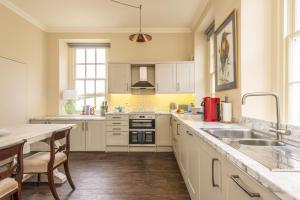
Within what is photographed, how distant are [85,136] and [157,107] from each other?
6.14 feet

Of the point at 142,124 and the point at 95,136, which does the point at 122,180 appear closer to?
the point at 142,124

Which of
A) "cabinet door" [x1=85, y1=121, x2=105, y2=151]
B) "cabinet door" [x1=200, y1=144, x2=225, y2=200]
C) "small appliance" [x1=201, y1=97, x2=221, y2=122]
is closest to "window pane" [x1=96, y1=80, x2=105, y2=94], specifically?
"cabinet door" [x1=85, y1=121, x2=105, y2=151]

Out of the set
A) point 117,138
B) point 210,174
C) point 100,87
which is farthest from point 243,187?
point 100,87

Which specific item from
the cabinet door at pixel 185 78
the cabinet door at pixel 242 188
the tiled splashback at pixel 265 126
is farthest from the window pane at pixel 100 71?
the cabinet door at pixel 242 188

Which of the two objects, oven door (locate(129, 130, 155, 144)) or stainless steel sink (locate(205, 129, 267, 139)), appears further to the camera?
oven door (locate(129, 130, 155, 144))

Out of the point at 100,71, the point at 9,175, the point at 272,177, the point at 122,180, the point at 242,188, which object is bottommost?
the point at 122,180

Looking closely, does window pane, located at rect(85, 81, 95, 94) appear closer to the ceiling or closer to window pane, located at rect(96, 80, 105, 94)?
window pane, located at rect(96, 80, 105, 94)

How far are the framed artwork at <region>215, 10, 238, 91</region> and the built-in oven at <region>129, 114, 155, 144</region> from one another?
1978 mm

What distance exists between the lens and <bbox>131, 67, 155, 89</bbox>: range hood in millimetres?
5244

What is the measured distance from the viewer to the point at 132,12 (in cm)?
449

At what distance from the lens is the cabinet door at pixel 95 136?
197 inches

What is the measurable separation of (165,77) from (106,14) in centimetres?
191

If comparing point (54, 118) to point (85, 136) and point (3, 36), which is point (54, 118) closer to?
point (85, 136)

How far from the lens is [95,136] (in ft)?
16.4
